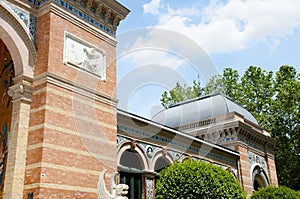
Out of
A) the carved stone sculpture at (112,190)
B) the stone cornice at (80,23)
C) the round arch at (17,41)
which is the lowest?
the carved stone sculpture at (112,190)

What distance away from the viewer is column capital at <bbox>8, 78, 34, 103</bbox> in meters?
10.1

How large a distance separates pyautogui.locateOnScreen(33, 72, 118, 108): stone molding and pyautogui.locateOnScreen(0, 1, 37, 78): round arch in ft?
1.52

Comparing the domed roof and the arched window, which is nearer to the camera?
the arched window

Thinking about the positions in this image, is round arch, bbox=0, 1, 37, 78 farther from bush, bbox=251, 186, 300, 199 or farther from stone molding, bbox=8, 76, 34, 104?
bush, bbox=251, 186, 300, 199

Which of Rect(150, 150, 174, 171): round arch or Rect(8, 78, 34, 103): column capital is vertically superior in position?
Rect(8, 78, 34, 103): column capital

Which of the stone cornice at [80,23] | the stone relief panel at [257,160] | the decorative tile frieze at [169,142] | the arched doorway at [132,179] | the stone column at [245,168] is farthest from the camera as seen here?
the stone relief panel at [257,160]

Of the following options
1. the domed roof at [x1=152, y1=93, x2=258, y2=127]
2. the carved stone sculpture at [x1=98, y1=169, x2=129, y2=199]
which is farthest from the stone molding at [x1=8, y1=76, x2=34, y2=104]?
the domed roof at [x1=152, y1=93, x2=258, y2=127]

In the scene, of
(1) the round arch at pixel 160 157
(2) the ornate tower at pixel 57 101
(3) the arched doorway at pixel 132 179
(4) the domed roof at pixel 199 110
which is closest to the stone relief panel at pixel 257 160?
(4) the domed roof at pixel 199 110

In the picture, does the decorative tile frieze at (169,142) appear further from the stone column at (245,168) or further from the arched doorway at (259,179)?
the arched doorway at (259,179)

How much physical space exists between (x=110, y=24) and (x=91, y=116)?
372 centimetres

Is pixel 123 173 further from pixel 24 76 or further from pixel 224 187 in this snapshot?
pixel 24 76

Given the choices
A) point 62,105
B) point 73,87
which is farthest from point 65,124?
point 73,87

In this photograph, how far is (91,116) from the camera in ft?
36.7

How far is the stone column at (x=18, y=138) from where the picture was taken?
9312 mm
